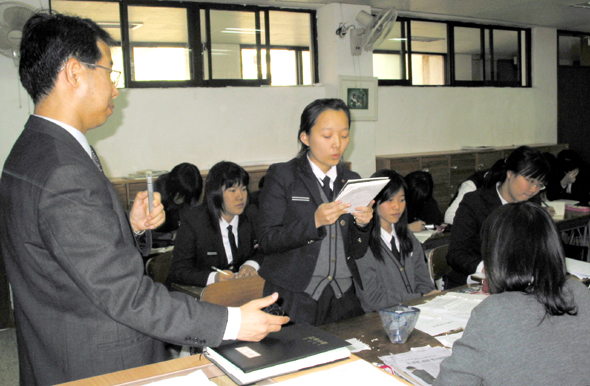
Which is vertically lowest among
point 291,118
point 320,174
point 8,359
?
point 8,359

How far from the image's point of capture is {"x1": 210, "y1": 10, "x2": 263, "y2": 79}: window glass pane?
6051 mm

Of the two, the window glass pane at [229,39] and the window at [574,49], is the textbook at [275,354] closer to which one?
the window glass pane at [229,39]

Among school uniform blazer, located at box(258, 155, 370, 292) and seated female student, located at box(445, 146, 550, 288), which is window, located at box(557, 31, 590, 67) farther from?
school uniform blazer, located at box(258, 155, 370, 292)

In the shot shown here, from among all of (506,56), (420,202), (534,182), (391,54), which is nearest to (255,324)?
(534,182)

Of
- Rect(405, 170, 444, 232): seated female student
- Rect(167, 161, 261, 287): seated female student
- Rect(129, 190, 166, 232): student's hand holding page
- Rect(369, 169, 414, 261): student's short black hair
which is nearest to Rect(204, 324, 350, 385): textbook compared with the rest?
Rect(129, 190, 166, 232): student's hand holding page

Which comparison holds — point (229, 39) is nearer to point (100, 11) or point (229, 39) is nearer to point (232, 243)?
point (100, 11)

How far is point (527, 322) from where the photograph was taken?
3.92 feet

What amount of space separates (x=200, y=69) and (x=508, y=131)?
5.50 metres

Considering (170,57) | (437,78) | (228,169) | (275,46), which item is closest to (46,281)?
(228,169)

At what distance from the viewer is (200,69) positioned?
5.96 metres

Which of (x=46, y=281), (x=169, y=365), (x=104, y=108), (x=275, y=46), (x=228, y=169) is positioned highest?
(x=275, y=46)

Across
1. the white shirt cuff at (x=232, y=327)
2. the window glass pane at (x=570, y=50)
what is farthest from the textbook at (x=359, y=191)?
the window glass pane at (x=570, y=50)

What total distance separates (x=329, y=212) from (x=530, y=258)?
2.33ft

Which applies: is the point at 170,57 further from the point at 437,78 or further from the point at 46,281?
the point at 46,281
